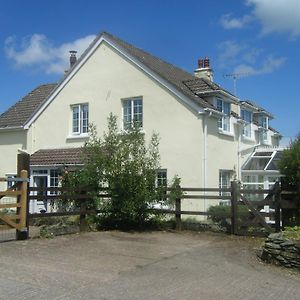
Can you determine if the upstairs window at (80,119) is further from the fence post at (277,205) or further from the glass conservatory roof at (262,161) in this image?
the fence post at (277,205)

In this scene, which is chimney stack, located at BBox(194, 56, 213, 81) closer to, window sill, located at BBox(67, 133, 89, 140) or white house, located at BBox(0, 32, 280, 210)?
white house, located at BBox(0, 32, 280, 210)

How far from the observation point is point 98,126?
2305 centimetres

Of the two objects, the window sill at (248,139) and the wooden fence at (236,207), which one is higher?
the window sill at (248,139)

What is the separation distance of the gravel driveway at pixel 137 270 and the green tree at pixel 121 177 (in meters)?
1.93

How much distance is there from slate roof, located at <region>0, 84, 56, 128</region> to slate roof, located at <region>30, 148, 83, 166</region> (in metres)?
2.54

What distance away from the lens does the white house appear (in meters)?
20.5

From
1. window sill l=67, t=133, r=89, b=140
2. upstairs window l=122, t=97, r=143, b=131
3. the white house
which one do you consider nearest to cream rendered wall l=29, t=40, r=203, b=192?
the white house

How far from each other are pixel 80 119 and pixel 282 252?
15.4 metres

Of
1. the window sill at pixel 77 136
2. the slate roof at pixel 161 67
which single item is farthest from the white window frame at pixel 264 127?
the window sill at pixel 77 136

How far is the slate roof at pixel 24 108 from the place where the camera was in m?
26.2

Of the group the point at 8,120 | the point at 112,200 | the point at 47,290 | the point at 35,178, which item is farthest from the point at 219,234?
the point at 8,120

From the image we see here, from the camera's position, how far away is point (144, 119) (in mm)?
21703

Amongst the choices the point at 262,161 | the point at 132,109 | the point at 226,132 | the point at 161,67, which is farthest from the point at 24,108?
the point at 262,161

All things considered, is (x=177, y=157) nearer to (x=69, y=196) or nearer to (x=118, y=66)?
(x=118, y=66)
